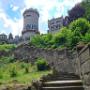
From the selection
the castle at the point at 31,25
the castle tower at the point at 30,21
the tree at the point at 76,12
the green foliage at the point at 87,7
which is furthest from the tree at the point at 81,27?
the castle tower at the point at 30,21

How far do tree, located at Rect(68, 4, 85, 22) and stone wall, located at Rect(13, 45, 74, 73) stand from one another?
12.9 m

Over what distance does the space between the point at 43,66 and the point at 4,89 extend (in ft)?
32.8

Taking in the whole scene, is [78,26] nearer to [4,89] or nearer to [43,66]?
[43,66]

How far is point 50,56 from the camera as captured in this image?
2281 cm

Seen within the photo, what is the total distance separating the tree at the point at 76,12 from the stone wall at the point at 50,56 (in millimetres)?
12942

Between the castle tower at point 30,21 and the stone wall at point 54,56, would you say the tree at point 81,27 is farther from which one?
the castle tower at point 30,21

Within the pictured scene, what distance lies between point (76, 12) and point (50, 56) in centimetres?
1764

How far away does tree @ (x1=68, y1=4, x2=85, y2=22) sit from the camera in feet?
127

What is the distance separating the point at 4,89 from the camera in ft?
34.4

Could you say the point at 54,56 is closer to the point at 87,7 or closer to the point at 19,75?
the point at 19,75

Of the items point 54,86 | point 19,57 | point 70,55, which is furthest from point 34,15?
point 54,86

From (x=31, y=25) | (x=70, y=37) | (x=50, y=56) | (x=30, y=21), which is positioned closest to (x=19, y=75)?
(x=50, y=56)

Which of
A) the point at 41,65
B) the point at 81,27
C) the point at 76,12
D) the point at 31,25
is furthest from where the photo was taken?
the point at 31,25

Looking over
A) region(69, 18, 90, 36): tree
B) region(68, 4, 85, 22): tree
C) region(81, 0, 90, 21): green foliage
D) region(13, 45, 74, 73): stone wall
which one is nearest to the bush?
region(13, 45, 74, 73): stone wall
